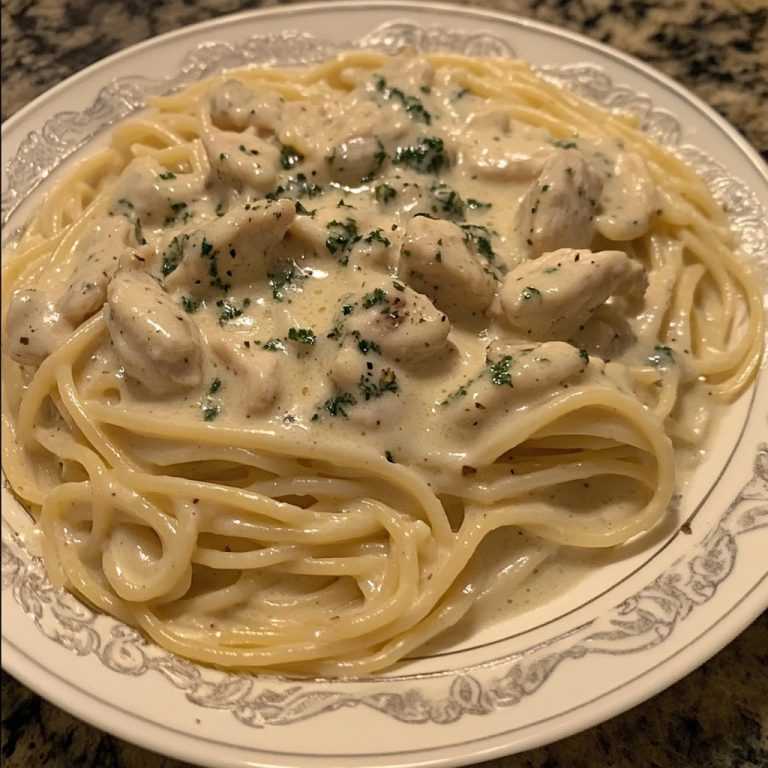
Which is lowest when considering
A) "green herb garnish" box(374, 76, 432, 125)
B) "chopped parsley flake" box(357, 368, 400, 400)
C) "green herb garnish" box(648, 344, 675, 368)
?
"green herb garnish" box(648, 344, 675, 368)

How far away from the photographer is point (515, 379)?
101 inches

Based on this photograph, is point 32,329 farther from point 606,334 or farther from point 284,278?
point 606,334

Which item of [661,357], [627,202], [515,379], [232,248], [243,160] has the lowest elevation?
[661,357]

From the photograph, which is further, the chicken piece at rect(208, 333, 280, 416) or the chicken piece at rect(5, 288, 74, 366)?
the chicken piece at rect(5, 288, 74, 366)

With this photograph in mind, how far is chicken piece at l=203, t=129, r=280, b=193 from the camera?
3082 millimetres

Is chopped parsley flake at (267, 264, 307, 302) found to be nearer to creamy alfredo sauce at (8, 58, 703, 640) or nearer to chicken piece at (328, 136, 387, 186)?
creamy alfredo sauce at (8, 58, 703, 640)

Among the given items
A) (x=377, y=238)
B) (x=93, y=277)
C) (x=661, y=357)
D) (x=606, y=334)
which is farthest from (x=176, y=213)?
(x=661, y=357)

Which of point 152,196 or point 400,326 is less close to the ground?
point 152,196

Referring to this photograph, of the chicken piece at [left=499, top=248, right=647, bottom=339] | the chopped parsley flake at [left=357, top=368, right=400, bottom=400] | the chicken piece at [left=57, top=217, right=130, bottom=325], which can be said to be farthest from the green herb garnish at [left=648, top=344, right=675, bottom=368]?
the chicken piece at [left=57, top=217, right=130, bottom=325]

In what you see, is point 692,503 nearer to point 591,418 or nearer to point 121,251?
point 591,418

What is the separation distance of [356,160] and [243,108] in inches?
24.4

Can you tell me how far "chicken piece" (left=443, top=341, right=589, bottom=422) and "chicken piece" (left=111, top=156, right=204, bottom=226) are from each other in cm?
128

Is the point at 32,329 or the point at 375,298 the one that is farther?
the point at 32,329

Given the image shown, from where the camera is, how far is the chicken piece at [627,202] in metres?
3.10
